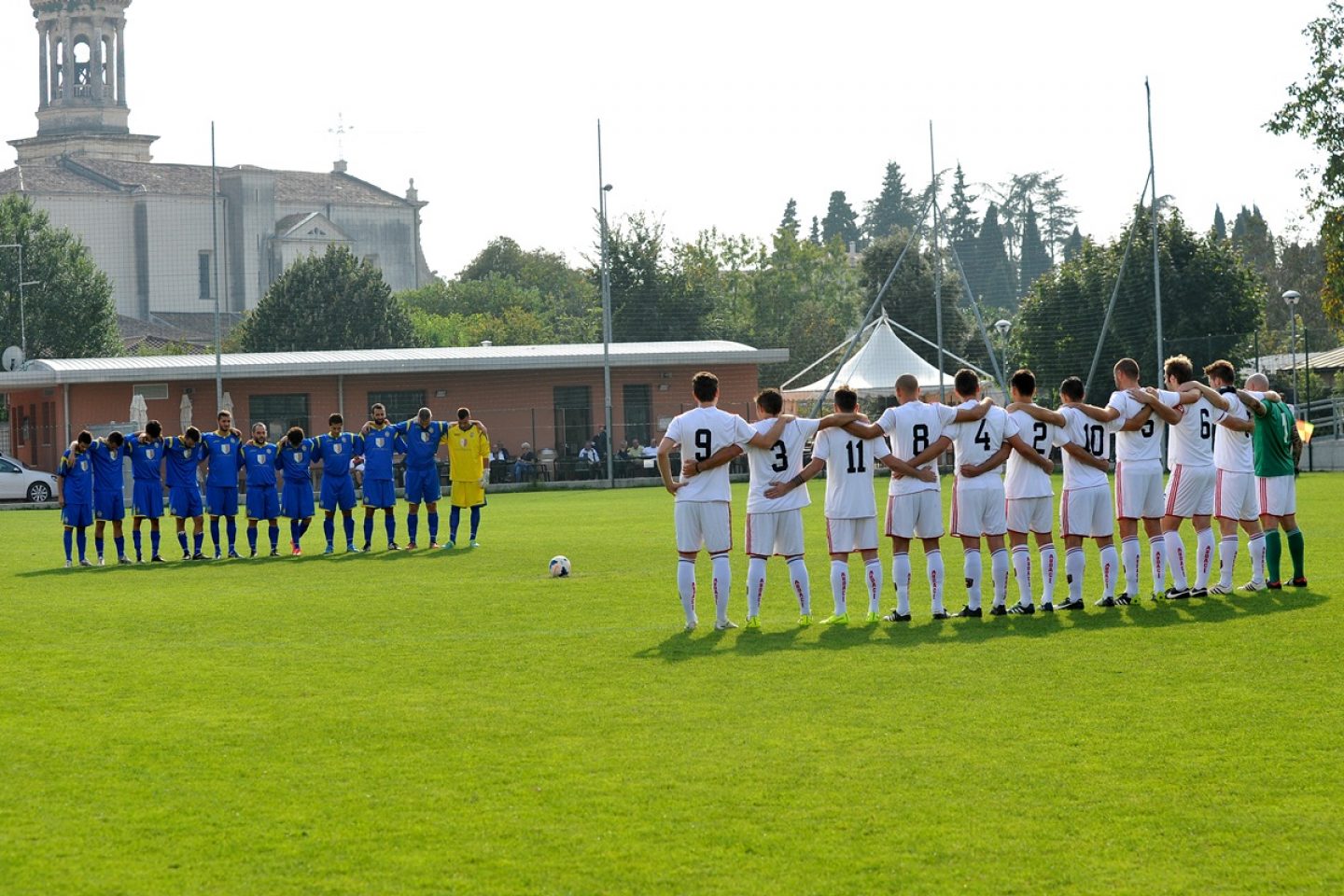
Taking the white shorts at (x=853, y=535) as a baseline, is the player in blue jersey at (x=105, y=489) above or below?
above

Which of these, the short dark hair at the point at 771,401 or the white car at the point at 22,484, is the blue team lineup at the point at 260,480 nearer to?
the short dark hair at the point at 771,401

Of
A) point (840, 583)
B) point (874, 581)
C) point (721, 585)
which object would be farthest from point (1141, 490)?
point (721, 585)

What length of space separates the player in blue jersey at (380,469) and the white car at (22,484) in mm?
19569

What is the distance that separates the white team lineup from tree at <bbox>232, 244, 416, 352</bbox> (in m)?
58.4

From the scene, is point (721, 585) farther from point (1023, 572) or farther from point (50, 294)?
point (50, 294)

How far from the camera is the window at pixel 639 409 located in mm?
47734

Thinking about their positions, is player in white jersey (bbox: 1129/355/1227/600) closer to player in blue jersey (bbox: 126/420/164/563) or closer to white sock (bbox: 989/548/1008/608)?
white sock (bbox: 989/548/1008/608)

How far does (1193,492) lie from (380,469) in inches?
495

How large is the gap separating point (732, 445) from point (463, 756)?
4652 millimetres

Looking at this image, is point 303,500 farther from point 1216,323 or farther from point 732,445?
point 1216,323

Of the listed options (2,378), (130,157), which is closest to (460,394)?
(2,378)

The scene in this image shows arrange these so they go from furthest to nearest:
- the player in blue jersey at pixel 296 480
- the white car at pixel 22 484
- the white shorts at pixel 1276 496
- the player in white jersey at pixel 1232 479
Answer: the white car at pixel 22 484 < the player in blue jersey at pixel 296 480 < the white shorts at pixel 1276 496 < the player in white jersey at pixel 1232 479

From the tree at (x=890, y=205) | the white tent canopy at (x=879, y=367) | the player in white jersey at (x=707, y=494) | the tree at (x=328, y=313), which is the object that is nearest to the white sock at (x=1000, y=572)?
the player in white jersey at (x=707, y=494)

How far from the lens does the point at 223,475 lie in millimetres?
22516
